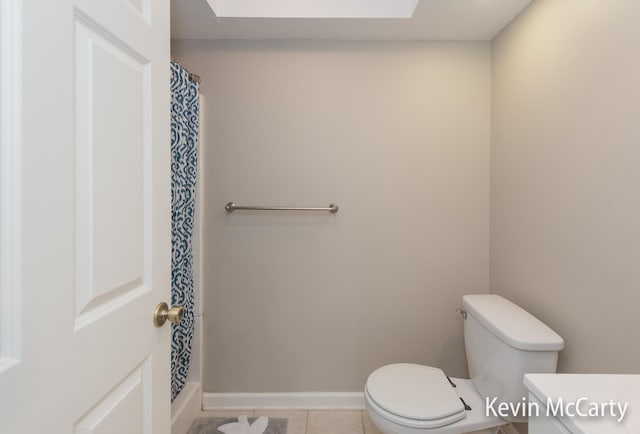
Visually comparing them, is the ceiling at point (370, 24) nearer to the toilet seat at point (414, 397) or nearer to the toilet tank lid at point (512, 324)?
the toilet tank lid at point (512, 324)

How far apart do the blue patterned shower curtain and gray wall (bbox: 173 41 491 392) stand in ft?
0.62

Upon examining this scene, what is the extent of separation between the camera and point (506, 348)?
130 centimetres

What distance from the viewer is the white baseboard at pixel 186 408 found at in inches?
66.5

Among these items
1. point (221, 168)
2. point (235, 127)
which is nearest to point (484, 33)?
point (235, 127)

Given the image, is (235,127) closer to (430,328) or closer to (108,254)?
(108,254)

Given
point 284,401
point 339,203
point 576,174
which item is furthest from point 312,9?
point 284,401

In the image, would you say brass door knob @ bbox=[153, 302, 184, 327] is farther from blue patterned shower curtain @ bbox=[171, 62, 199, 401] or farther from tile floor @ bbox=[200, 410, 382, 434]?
tile floor @ bbox=[200, 410, 382, 434]

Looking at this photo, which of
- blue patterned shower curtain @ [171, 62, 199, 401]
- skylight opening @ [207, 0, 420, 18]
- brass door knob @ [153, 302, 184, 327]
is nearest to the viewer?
brass door knob @ [153, 302, 184, 327]

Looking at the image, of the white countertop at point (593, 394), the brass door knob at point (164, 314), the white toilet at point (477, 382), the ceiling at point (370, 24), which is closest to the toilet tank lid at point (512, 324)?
the white toilet at point (477, 382)

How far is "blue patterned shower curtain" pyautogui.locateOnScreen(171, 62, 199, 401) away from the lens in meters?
1.55

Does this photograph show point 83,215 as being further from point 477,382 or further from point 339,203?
point 477,382

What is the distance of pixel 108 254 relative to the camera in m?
0.73

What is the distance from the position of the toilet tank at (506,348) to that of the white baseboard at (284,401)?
0.74 metres

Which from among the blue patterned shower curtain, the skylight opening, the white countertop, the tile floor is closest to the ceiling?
the skylight opening
